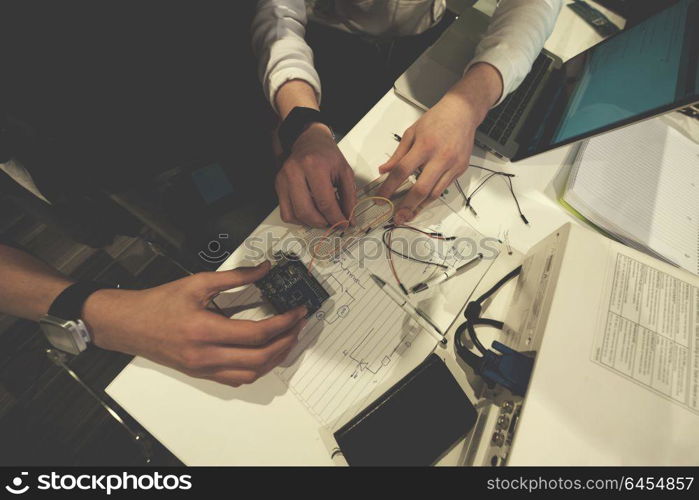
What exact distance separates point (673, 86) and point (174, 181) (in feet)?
4.06

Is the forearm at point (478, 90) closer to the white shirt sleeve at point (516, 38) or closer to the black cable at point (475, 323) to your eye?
→ the white shirt sleeve at point (516, 38)

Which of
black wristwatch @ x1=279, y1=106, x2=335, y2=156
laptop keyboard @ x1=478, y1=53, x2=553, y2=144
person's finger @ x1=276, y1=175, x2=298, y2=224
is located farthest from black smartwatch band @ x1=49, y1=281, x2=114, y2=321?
laptop keyboard @ x1=478, y1=53, x2=553, y2=144

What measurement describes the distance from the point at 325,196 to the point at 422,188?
0.24m

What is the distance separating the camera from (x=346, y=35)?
1.48 meters

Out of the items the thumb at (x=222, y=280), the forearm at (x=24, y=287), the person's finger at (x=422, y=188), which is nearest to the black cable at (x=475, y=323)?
the person's finger at (x=422, y=188)

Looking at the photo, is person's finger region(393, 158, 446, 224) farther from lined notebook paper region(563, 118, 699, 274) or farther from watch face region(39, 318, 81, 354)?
watch face region(39, 318, 81, 354)

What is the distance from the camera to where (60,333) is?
625mm

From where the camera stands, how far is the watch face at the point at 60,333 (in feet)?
2.01

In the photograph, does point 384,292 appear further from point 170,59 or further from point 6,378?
point 6,378

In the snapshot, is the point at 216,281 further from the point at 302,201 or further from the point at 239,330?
the point at 302,201

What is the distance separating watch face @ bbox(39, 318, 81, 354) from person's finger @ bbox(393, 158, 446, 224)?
74 centimetres

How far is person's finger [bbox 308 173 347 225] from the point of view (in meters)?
0.70

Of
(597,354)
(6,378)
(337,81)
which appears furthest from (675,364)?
(6,378)

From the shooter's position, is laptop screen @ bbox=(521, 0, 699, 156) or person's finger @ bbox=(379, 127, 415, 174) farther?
person's finger @ bbox=(379, 127, 415, 174)
